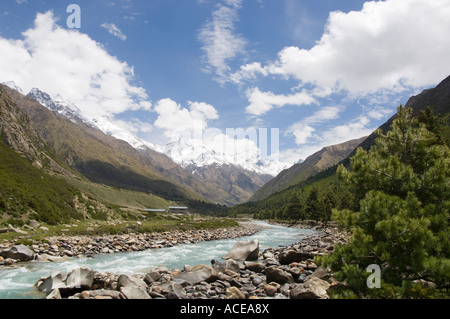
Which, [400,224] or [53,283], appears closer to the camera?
[400,224]

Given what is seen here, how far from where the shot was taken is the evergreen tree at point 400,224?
963 cm

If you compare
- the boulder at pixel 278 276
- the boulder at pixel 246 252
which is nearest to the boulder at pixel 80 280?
the boulder at pixel 278 276

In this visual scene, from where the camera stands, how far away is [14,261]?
23859 millimetres

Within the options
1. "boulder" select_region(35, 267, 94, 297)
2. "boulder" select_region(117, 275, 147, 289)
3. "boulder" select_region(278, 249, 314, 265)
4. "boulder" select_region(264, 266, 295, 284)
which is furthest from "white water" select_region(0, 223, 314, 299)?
"boulder" select_region(264, 266, 295, 284)

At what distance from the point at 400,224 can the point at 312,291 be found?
5.50 metres

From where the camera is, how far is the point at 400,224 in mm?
9938

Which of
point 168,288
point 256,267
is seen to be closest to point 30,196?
point 168,288

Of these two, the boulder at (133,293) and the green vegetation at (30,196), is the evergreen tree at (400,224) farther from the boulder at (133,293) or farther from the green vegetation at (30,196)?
the green vegetation at (30,196)

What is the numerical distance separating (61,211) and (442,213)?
2401 inches

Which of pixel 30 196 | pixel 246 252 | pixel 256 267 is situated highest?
pixel 30 196

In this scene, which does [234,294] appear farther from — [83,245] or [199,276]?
[83,245]
